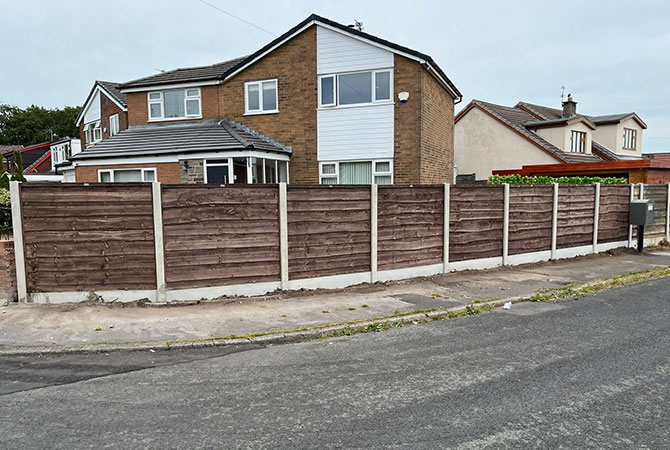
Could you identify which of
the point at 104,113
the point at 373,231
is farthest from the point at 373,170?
the point at 104,113

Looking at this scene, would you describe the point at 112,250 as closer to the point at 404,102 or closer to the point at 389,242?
the point at 389,242

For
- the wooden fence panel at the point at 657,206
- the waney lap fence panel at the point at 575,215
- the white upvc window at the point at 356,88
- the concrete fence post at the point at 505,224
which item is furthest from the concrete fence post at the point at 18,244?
the wooden fence panel at the point at 657,206

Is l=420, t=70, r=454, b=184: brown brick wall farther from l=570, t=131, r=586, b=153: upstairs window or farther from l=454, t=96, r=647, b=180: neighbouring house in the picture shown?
l=570, t=131, r=586, b=153: upstairs window

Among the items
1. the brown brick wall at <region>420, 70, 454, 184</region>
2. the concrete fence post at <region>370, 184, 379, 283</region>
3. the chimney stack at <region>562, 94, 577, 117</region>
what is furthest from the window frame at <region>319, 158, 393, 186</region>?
the chimney stack at <region>562, 94, 577, 117</region>

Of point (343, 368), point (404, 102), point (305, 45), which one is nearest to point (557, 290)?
point (343, 368)

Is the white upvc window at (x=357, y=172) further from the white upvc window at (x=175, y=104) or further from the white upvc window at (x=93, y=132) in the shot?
the white upvc window at (x=93, y=132)

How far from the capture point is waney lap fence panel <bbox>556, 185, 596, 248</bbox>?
11555mm

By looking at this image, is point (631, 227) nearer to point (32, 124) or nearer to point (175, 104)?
point (175, 104)

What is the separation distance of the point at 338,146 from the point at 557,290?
9754 mm

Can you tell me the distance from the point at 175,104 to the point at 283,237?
1332 centimetres

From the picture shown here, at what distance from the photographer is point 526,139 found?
26984 millimetres

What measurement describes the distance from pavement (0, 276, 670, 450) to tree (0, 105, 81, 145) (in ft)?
246

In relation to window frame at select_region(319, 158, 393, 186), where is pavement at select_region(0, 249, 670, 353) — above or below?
below

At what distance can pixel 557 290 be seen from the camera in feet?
27.6
